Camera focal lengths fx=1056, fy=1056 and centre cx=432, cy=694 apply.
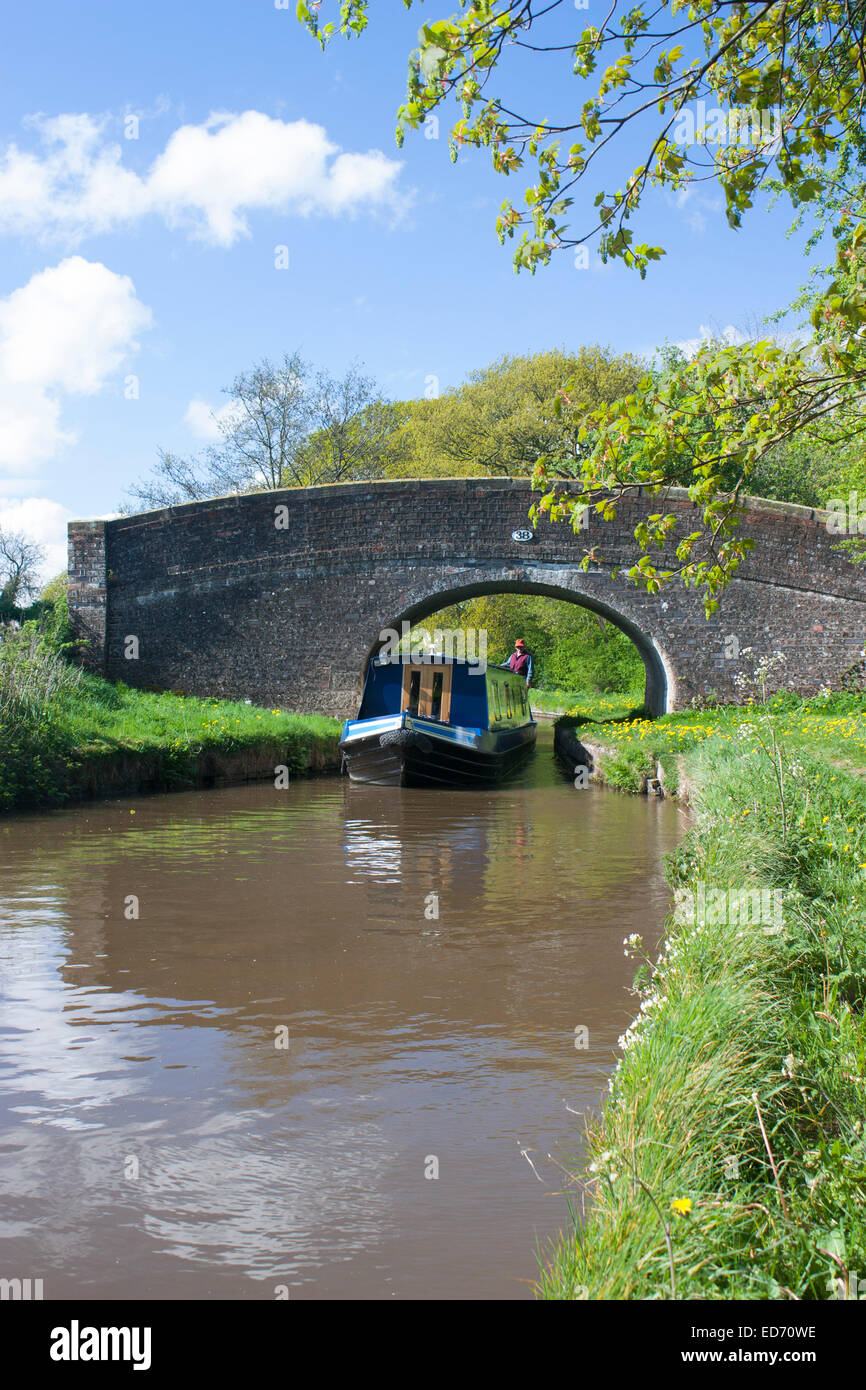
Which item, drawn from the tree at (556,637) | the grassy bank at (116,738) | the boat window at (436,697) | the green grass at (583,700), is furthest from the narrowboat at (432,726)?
the tree at (556,637)

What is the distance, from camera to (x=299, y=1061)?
12.1 ft

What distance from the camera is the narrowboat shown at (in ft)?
42.2

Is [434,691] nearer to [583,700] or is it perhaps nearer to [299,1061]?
[299,1061]

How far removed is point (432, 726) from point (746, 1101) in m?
10.6

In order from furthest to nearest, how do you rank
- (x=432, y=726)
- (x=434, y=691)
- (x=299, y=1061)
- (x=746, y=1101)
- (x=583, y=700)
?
(x=583, y=700)
(x=434, y=691)
(x=432, y=726)
(x=299, y=1061)
(x=746, y=1101)

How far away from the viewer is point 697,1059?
266 cm

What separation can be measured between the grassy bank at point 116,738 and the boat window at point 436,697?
1.83m

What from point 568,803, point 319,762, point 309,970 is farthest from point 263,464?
point 309,970

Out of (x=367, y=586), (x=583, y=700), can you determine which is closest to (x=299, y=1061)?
(x=367, y=586)

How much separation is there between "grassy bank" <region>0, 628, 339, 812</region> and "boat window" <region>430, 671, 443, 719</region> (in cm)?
183

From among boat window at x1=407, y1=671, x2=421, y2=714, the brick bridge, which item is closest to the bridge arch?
the brick bridge

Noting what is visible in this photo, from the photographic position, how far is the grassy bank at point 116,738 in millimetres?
10141
